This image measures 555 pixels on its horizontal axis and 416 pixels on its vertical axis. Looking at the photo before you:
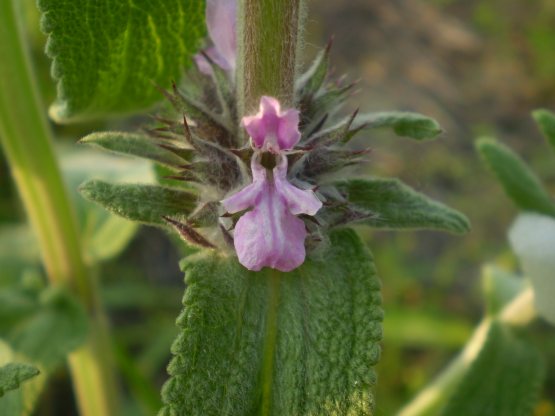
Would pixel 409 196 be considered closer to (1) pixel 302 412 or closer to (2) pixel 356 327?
(2) pixel 356 327

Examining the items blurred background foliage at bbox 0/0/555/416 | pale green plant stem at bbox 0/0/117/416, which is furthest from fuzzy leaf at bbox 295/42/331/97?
→ blurred background foliage at bbox 0/0/555/416

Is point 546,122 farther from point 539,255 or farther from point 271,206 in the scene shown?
point 271,206

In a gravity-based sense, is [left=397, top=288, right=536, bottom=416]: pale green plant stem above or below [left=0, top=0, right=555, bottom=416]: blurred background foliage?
above

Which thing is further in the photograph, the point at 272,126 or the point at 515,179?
the point at 515,179

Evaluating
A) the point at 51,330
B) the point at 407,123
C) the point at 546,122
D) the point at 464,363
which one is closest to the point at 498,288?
the point at 464,363

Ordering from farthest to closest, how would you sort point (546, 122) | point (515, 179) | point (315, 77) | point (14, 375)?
point (515, 179)
point (546, 122)
point (315, 77)
point (14, 375)

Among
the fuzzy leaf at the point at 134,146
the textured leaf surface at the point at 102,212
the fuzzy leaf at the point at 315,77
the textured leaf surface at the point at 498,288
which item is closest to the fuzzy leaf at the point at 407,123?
the fuzzy leaf at the point at 315,77

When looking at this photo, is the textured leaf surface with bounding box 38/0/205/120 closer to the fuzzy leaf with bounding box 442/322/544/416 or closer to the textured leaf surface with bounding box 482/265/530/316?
the fuzzy leaf with bounding box 442/322/544/416
